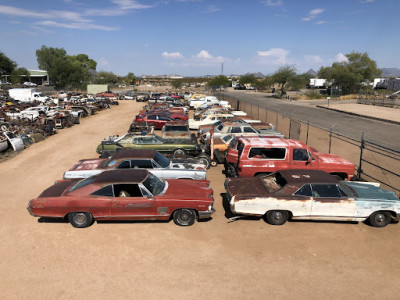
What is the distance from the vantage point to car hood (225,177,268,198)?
24.2 ft

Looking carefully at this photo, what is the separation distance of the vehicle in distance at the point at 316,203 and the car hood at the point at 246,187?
3 cm

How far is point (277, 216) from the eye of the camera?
7344mm

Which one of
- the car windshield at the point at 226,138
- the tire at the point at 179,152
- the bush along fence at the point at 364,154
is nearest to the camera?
the bush along fence at the point at 364,154

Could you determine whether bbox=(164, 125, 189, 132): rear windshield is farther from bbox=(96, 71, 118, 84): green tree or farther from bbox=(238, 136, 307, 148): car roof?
bbox=(96, 71, 118, 84): green tree

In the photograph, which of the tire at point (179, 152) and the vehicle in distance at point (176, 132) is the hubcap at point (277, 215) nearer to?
the tire at point (179, 152)

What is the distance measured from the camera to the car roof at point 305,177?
7.36 metres

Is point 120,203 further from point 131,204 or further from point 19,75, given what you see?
point 19,75

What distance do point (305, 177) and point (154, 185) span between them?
4.04 meters

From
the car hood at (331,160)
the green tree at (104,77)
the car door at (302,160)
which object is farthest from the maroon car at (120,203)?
the green tree at (104,77)

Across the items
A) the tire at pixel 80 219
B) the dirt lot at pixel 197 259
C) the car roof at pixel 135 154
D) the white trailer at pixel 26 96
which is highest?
the white trailer at pixel 26 96

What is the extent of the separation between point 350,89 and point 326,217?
54.5 metres

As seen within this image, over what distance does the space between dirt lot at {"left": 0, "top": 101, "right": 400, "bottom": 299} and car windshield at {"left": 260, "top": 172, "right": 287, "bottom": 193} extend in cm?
100

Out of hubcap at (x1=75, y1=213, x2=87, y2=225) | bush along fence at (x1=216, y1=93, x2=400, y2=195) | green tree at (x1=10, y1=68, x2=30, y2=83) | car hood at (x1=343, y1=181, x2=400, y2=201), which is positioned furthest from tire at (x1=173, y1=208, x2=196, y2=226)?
green tree at (x1=10, y1=68, x2=30, y2=83)

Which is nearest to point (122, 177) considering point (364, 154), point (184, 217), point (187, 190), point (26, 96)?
point (187, 190)
